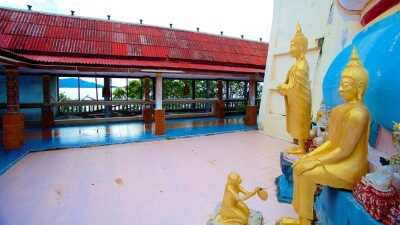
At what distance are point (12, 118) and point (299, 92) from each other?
7911mm

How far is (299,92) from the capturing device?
421 centimetres

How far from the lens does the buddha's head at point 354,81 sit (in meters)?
2.12

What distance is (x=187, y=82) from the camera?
16047mm

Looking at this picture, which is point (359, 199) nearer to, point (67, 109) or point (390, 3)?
point (390, 3)

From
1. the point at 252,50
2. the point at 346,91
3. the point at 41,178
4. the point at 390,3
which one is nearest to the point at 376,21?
the point at 390,3

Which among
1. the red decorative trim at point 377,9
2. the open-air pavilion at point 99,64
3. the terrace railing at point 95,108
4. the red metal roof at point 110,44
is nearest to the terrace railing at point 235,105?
the open-air pavilion at point 99,64

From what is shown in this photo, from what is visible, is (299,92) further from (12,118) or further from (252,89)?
(252,89)

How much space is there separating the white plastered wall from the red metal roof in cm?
175

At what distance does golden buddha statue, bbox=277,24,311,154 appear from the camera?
4.21 m

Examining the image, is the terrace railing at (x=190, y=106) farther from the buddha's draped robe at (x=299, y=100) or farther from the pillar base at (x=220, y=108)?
the buddha's draped robe at (x=299, y=100)

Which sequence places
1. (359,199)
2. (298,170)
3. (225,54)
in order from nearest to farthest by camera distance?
(359,199) → (298,170) → (225,54)

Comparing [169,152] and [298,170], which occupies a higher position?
[298,170]

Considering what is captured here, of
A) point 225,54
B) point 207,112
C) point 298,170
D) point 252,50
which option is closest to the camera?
point 298,170

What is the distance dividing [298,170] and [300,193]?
0.70ft
